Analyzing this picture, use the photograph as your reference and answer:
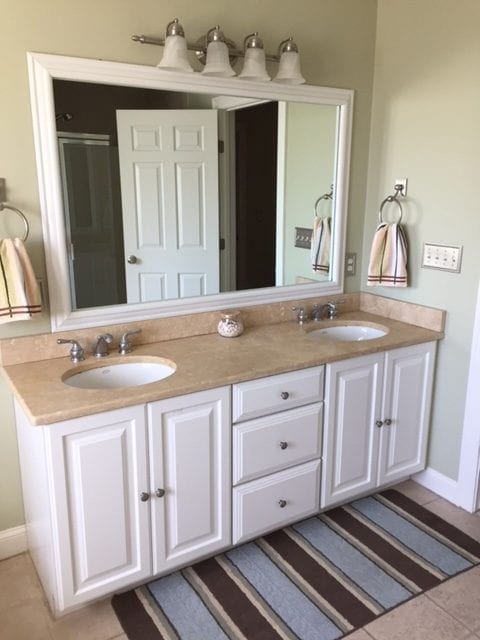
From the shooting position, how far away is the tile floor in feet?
6.02

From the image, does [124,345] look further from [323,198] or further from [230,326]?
[323,198]

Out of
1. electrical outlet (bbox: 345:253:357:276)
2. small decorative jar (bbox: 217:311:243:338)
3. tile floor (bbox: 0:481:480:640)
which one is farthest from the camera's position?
electrical outlet (bbox: 345:253:357:276)

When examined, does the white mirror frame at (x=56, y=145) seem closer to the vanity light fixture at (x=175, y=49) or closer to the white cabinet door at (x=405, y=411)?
the vanity light fixture at (x=175, y=49)

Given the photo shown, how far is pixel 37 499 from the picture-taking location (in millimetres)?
1885

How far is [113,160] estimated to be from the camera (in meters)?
2.12

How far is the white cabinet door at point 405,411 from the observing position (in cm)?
243

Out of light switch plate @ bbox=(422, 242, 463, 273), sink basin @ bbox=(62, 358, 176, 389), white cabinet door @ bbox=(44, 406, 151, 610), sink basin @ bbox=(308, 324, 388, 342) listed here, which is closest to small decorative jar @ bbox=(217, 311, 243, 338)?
sink basin @ bbox=(62, 358, 176, 389)

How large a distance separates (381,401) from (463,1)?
5.57 ft

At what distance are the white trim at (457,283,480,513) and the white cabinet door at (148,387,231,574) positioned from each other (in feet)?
3.80

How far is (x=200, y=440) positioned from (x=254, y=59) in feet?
4.88

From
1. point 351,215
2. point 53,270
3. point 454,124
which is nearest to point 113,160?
point 53,270

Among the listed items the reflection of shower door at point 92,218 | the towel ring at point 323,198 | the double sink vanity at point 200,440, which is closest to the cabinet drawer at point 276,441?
Result: the double sink vanity at point 200,440

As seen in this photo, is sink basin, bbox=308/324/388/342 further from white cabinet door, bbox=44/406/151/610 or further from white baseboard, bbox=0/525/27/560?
white baseboard, bbox=0/525/27/560

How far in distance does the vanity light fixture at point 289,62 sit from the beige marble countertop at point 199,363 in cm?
109
